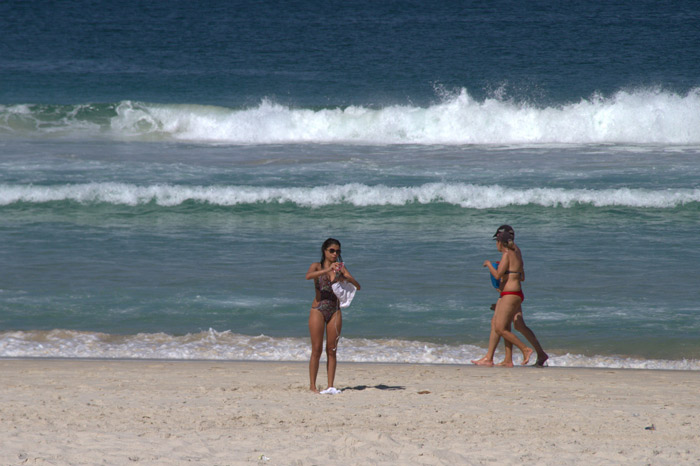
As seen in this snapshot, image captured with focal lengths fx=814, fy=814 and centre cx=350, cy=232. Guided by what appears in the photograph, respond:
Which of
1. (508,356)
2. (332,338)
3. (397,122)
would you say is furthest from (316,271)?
(397,122)

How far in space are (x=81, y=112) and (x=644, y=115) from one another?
18.7 metres

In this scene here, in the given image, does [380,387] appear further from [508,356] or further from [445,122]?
[445,122]

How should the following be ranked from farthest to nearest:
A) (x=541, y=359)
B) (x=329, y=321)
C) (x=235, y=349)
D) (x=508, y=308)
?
1. (x=235, y=349)
2. (x=508, y=308)
3. (x=541, y=359)
4. (x=329, y=321)

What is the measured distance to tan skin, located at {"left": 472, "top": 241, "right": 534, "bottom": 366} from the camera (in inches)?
308

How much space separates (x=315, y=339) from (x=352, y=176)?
12.3m

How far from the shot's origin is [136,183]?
17.9 metres

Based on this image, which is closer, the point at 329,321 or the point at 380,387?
the point at 329,321

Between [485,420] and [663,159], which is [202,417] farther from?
[663,159]

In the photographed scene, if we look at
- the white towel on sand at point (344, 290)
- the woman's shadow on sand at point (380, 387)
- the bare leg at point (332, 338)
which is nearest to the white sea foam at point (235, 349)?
the woman's shadow on sand at point (380, 387)

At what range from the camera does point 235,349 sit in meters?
8.35

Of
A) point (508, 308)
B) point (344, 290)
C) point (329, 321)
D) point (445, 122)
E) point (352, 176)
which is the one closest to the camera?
point (344, 290)

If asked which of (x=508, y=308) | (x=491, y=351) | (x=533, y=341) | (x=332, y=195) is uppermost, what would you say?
(x=332, y=195)

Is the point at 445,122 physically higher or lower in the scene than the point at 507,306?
higher

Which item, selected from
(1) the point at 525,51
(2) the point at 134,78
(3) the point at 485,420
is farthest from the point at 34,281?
(1) the point at 525,51
